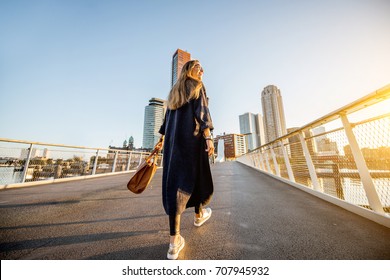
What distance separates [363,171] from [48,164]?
7606 millimetres

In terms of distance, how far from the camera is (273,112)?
77.4 meters

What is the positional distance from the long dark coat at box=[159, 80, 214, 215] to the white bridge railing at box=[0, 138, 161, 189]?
5.14 metres

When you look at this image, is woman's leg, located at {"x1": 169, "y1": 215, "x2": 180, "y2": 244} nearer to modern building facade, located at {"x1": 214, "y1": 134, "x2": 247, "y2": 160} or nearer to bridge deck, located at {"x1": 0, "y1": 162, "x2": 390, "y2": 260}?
bridge deck, located at {"x1": 0, "y1": 162, "x2": 390, "y2": 260}

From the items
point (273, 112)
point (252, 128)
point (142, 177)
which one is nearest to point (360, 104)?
point (142, 177)

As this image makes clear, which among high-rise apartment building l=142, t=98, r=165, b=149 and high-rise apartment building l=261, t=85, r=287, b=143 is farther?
high-rise apartment building l=142, t=98, r=165, b=149

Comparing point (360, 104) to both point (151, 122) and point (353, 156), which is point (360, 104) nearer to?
point (353, 156)

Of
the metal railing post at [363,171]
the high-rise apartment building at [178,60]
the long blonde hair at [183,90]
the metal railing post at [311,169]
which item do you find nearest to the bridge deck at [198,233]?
the metal railing post at [363,171]

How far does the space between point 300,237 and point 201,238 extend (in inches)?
34.7

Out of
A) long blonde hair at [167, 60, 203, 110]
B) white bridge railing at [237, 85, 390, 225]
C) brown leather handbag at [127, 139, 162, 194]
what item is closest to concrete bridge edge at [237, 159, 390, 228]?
white bridge railing at [237, 85, 390, 225]

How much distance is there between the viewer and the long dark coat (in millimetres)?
1188

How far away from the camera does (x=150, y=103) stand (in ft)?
301

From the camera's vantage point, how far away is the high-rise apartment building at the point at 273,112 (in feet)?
250
